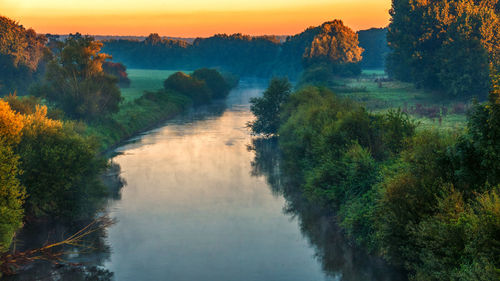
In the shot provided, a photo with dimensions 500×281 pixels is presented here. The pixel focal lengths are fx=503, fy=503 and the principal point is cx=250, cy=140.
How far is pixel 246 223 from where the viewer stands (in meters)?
39.7

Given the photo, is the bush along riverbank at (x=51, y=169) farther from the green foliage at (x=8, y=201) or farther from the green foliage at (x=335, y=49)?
the green foliage at (x=335, y=49)

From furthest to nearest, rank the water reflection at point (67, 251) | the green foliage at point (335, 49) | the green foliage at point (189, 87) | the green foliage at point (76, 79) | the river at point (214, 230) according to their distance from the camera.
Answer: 1. the green foliage at point (335, 49)
2. the green foliage at point (189, 87)
3. the green foliage at point (76, 79)
4. the river at point (214, 230)
5. the water reflection at point (67, 251)

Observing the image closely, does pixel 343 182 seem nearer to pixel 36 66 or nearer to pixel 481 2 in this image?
pixel 481 2

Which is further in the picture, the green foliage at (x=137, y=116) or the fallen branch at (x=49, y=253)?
the green foliage at (x=137, y=116)

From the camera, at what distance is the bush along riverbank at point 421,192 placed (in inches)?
760

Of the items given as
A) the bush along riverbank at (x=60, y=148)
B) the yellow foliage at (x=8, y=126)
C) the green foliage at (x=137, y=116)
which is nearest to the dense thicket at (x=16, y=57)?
the green foliage at (x=137, y=116)

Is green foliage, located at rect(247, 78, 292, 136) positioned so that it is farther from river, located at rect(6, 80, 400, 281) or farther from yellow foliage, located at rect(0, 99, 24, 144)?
yellow foliage, located at rect(0, 99, 24, 144)

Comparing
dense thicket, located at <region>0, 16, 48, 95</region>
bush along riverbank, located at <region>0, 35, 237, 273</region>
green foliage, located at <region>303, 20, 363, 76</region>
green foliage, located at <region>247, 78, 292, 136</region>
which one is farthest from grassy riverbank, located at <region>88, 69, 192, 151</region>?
green foliage, located at <region>303, 20, 363, 76</region>

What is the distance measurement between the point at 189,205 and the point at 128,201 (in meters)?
5.73

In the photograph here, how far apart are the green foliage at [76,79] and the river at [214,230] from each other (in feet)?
39.8

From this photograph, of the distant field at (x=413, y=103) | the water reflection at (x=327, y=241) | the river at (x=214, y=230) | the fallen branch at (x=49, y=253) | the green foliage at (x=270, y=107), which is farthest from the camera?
the green foliage at (x=270, y=107)

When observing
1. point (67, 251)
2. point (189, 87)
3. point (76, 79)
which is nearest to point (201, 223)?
point (67, 251)

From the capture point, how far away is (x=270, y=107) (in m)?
78.9

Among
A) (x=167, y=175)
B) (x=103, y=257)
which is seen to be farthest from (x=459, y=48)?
(x=103, y=257)
